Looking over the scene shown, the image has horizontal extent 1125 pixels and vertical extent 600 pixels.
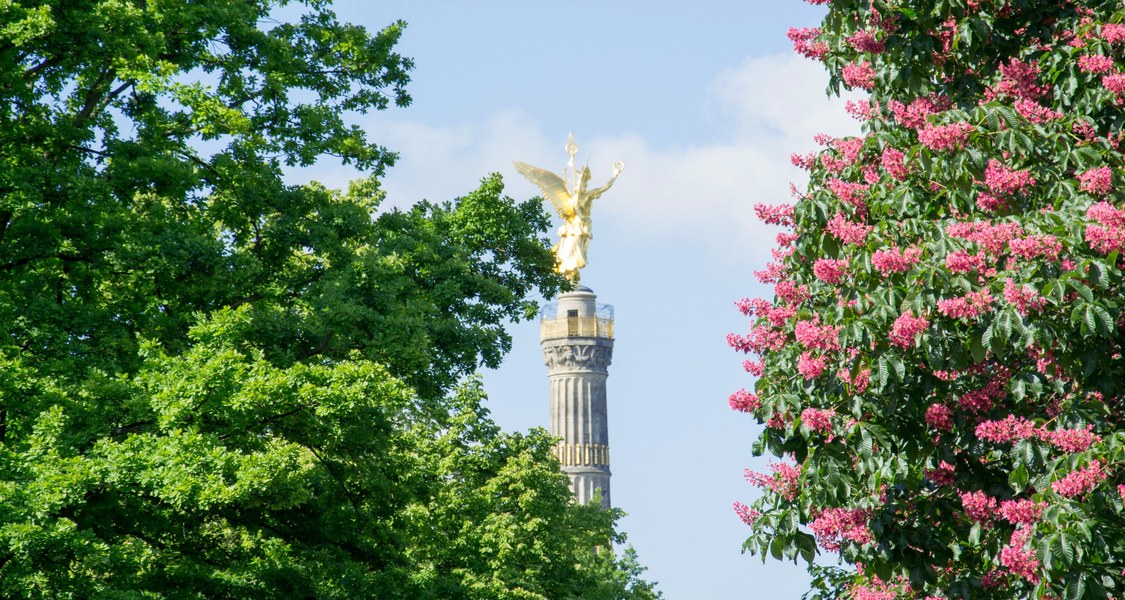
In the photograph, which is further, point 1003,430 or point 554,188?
point 554,188

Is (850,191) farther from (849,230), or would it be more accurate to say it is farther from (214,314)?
(214,314)

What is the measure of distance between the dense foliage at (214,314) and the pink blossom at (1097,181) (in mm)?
8498

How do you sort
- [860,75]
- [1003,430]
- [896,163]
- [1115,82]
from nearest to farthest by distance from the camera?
[1003,430], [1115,82], [896,163], [860,75]

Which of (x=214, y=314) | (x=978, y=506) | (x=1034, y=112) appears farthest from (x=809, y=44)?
(x=214, y=314)

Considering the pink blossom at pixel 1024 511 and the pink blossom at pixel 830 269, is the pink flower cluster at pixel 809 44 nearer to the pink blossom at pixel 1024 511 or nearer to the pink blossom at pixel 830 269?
the pink blossom at pixel 830 269

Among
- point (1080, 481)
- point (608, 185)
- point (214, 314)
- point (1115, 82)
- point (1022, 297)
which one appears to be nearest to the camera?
point (1022, 297)

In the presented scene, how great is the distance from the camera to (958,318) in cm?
980

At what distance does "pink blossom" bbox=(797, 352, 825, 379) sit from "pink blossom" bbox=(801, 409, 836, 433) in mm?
323

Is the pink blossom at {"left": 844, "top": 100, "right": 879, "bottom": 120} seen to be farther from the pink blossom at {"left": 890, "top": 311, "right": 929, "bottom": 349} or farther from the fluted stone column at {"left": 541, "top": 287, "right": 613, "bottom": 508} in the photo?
the fluted stone column at {"left": 541, "top": 287, "right": 613, "bottom": 508}

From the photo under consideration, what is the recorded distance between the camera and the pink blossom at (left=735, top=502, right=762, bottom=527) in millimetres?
11312

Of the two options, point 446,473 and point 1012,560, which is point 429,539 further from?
point 1012,560

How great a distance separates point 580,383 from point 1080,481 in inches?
2106

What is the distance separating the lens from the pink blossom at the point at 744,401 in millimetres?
11180

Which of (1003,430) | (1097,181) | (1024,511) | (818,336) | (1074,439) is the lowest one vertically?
(1024,511)
